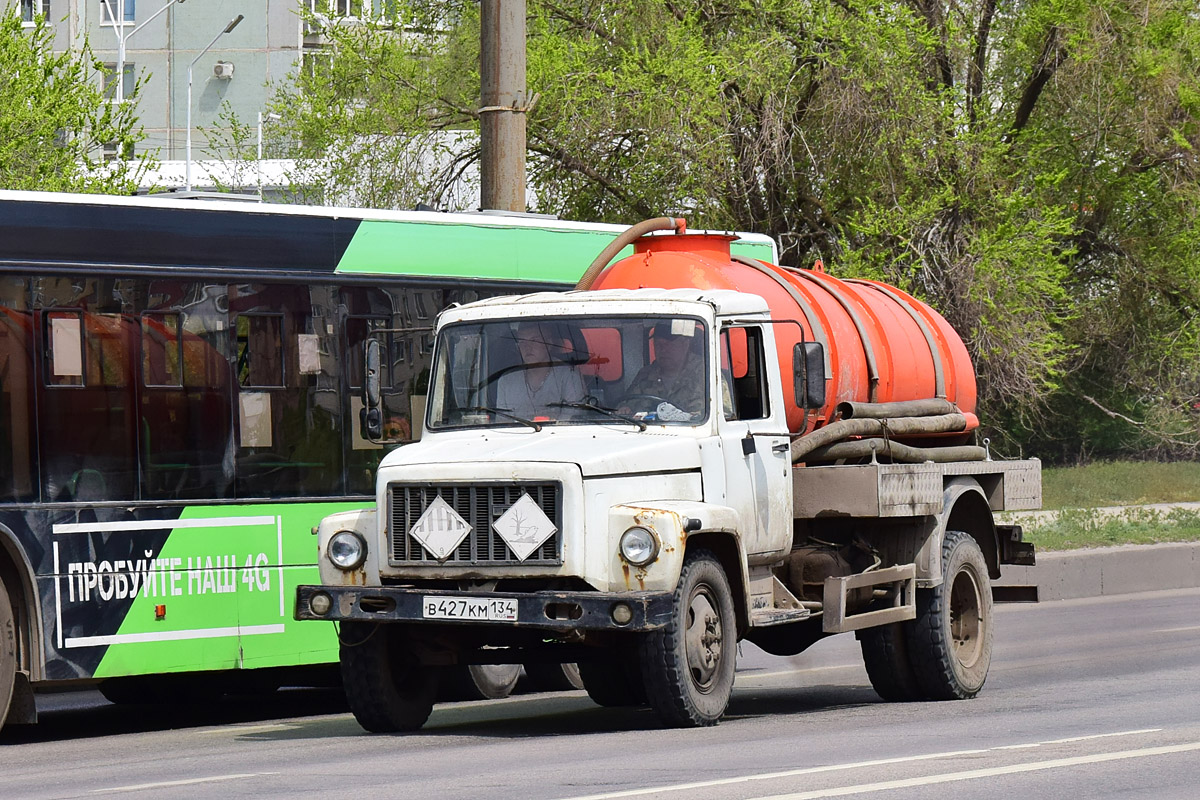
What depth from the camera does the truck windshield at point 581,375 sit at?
10.7 m

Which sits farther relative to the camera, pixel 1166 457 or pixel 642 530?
pixel 1166 457

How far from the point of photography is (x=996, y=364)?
1002 inches

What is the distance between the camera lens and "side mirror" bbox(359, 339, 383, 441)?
446 inches

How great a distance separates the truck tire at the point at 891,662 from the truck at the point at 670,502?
2 centimetres

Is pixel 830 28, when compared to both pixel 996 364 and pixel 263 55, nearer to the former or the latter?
pixel 996 364

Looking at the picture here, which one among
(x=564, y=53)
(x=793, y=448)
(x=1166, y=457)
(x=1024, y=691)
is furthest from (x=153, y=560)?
(x=1166, y=457)

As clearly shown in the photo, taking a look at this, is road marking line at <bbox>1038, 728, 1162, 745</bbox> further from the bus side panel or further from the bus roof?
the bus roof

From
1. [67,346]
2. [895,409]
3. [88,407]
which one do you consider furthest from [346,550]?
[895,409]

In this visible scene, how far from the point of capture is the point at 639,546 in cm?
977

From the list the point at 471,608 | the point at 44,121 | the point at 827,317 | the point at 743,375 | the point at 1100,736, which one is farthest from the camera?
the point at 44,121

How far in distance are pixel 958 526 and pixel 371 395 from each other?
14.1 feet

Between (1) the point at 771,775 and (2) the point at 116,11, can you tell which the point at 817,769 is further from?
(2) the point at 116,11

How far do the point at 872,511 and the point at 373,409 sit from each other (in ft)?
9.82

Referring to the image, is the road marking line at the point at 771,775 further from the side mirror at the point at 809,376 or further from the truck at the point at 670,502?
the side mirror at the point at 809,376
